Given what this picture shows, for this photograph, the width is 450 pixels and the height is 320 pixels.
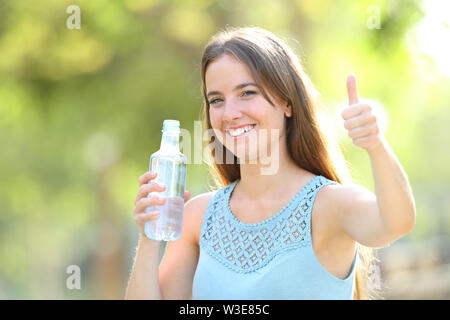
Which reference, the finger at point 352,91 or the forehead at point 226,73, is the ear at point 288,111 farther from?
the finger at point 352,91

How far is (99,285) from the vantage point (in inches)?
389

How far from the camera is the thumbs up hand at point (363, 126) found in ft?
5.48

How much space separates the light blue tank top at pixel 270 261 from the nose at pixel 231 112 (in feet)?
1.40

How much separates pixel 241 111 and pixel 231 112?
43mm

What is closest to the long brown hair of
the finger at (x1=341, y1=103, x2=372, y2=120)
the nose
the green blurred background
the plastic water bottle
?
the nose

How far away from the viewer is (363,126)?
1.68 metres

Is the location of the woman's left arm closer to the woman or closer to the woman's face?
the woman

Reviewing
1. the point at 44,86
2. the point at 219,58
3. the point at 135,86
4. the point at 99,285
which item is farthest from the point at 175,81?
the point at 219,58

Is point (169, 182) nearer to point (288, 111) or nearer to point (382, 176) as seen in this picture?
point (288, 111)

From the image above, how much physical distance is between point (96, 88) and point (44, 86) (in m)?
0.72

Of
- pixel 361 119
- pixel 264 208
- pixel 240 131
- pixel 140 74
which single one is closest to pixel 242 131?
pixel 240 131

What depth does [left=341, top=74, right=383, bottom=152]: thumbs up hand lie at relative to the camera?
1669 mm

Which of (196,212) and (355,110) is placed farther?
(196,212)
